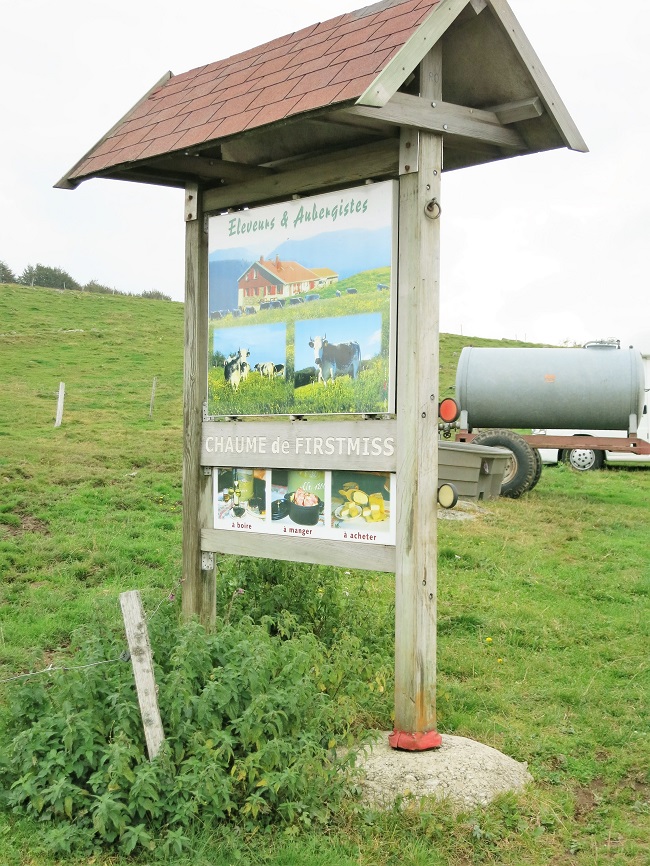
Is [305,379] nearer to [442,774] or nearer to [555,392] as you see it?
[442,774]

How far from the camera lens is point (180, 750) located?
441 cm

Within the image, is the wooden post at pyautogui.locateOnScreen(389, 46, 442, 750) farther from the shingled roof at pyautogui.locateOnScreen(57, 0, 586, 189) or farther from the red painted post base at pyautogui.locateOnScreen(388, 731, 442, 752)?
the shingled roof at pyautogui.locateOnScreen(57, 0, 586, 189)

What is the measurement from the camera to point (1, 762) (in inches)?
179

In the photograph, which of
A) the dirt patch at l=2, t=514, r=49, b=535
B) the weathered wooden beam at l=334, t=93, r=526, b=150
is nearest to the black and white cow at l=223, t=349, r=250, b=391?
the weathered wooden beam at l=334, t=93, r=526, b=150

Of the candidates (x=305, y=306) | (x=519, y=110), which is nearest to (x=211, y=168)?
(x=305, y=306)

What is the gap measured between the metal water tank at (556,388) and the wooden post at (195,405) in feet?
37.5

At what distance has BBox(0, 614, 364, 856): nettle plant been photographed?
4.19m

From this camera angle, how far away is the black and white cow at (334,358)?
18.0ft

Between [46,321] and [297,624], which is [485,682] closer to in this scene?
[297,624]

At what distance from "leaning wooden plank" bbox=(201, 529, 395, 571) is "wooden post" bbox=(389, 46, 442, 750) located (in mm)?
184

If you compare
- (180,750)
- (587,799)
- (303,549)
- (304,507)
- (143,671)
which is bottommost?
(587,799)

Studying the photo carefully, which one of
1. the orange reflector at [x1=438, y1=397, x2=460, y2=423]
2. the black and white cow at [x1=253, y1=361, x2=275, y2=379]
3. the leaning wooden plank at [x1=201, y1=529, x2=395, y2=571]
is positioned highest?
the black and white cow at [x1=253, y1=361, x2=275, y2=379]

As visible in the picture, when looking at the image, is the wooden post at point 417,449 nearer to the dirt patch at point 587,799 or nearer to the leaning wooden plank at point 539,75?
the leaning wooden plank at point 539,75

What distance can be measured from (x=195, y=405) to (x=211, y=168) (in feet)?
5.31
